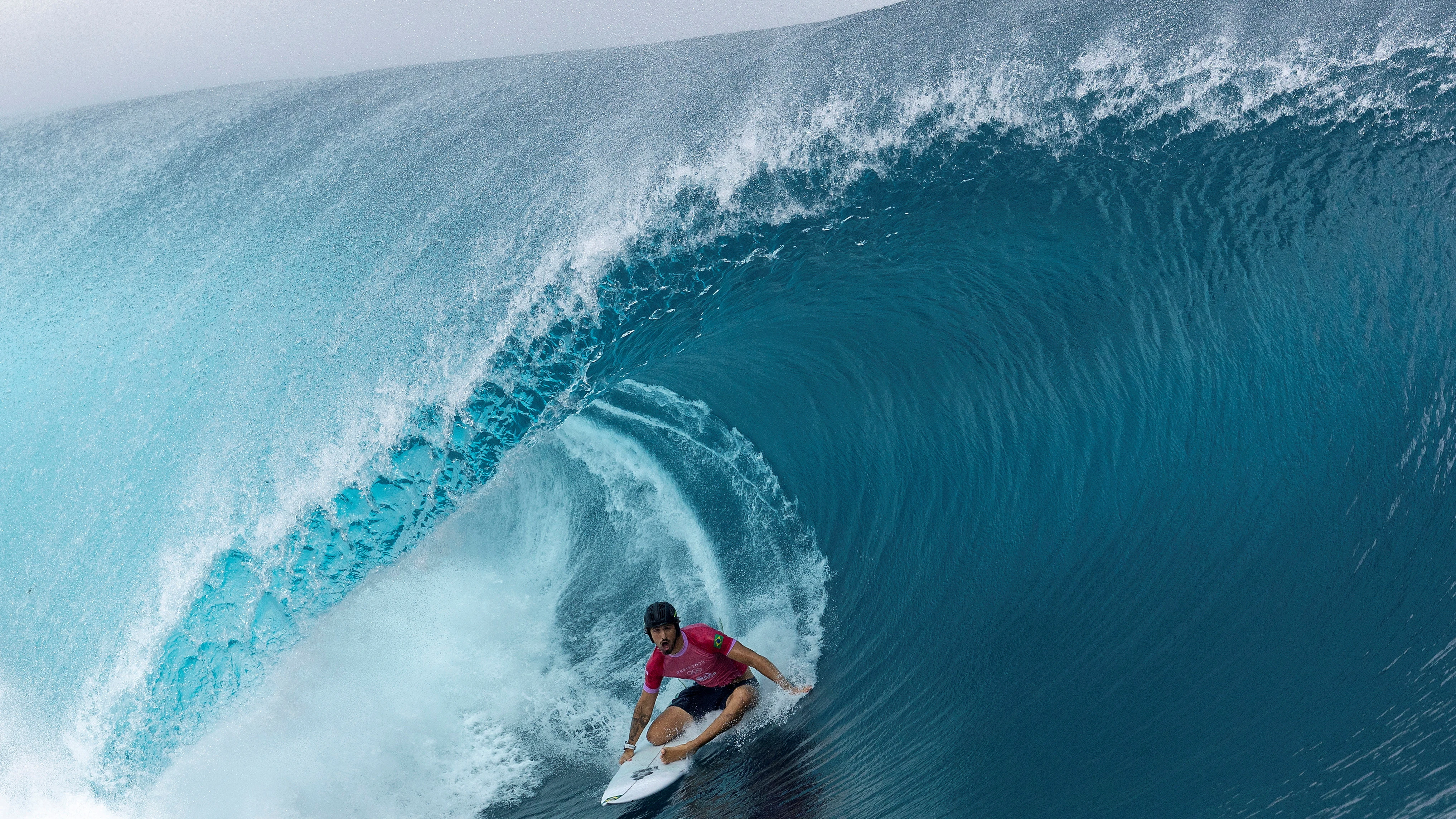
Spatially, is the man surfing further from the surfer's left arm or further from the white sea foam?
the white sea foam

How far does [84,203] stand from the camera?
832cm

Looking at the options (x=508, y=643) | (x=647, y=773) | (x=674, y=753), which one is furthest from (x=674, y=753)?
(x=508, y=643)

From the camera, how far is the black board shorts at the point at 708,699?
4.64 m

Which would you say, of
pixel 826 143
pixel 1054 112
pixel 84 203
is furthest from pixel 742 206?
pixel 84 203

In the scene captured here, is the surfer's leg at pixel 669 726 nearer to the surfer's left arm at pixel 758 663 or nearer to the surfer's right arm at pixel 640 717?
the surfer's right arm at pixel 640 717

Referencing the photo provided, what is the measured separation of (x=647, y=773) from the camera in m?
4.44

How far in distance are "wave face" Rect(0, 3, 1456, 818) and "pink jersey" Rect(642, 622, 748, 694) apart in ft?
1.12

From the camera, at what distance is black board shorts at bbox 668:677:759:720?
4641 millimetres

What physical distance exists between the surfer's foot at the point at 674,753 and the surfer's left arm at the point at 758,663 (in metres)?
0.44

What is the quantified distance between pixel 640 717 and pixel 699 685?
31cm

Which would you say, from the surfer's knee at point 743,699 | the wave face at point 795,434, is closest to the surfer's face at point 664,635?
the surfer's knee at point 743,699

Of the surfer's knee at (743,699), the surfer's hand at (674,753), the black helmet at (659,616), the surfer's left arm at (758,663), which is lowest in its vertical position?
the surfer's hand at (674,753)

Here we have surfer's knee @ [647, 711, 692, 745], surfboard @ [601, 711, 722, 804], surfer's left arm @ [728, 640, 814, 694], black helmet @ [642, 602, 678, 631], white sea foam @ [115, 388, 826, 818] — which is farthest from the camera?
white sea foam @ [115, 388, 826, 818]

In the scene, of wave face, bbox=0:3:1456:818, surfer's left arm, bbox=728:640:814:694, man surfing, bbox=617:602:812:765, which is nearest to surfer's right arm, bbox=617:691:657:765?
man surfing, bbox=617:602:812:765
